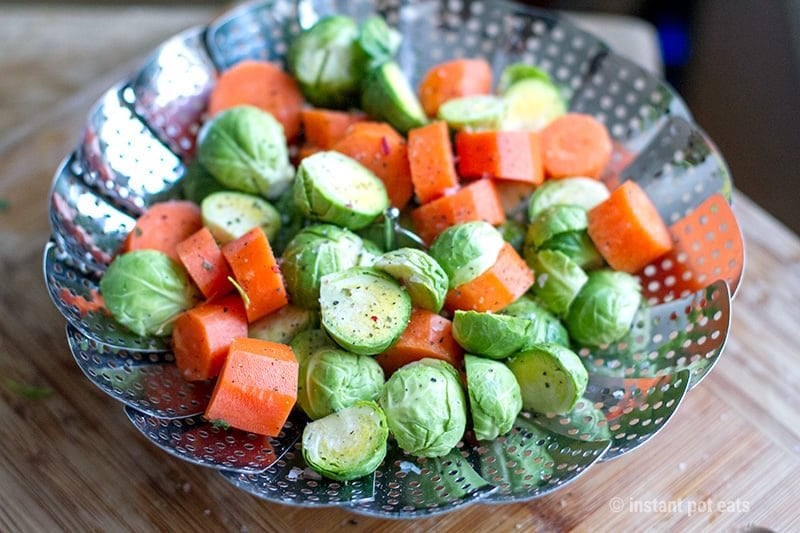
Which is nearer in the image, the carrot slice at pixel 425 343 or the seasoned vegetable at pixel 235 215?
the carrot slice at pixel 425 343

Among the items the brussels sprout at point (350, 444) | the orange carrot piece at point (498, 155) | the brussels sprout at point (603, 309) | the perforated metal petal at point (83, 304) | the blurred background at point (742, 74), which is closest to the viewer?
the brussels sprout at point (350, 444)

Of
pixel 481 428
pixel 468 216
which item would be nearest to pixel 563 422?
pixel 481 428

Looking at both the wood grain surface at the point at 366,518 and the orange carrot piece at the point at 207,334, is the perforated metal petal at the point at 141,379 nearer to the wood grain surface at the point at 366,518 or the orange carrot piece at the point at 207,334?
the orange carrot piece at the point at 207,334

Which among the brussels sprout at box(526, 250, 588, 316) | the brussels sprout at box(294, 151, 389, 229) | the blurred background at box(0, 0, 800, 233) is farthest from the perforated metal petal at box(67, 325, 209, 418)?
the blurred background at box(0, 0, 800, 233)

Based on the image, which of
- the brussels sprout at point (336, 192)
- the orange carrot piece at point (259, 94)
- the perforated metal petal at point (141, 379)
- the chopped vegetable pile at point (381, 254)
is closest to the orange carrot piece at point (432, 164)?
the chopped vegetable pile at point (381, 254)

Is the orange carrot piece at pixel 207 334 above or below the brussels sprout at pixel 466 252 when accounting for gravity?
above

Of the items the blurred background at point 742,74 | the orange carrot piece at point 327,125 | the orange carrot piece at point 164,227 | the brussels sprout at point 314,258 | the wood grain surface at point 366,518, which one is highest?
the orange carrot piece at point 164,227

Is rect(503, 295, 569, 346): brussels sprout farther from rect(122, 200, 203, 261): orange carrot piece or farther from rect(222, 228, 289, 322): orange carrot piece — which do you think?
rect(122, 200, 203, 261): orange carrot piece
